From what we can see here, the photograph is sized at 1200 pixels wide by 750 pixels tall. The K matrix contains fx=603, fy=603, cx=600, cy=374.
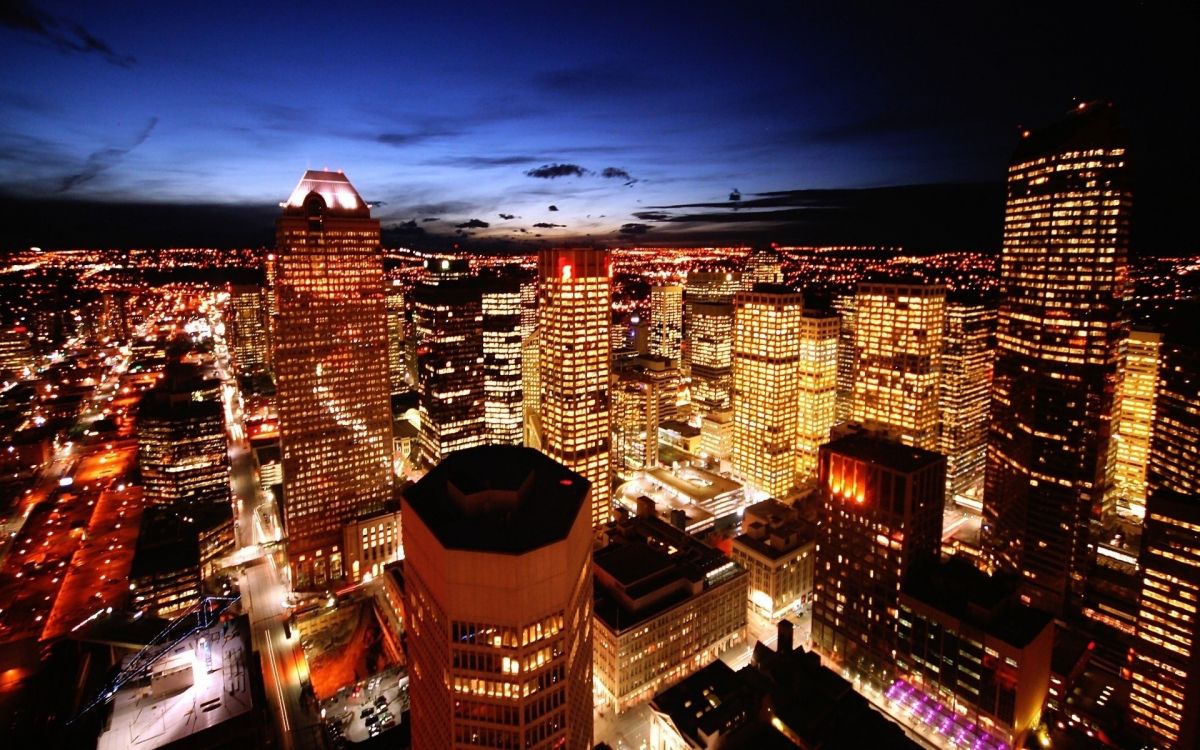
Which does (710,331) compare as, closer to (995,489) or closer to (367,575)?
(995,489)

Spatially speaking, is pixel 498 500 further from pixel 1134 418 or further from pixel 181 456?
pixel 1134 418

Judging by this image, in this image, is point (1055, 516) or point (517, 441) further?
point (517, 441)

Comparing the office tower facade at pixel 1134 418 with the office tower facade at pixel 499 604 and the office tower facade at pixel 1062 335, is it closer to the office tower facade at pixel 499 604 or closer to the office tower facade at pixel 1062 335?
the office tower facade at pixel 1062 335

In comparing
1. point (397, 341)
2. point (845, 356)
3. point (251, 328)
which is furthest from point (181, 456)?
point (845, 356)

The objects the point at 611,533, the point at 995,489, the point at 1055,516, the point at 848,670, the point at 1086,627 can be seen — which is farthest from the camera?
the point at 611,533

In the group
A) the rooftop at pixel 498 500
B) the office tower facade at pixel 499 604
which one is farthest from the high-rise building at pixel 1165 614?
the rooftop at pixel 498 500

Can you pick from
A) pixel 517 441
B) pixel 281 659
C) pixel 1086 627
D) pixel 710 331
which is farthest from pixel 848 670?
pixel 710 331
